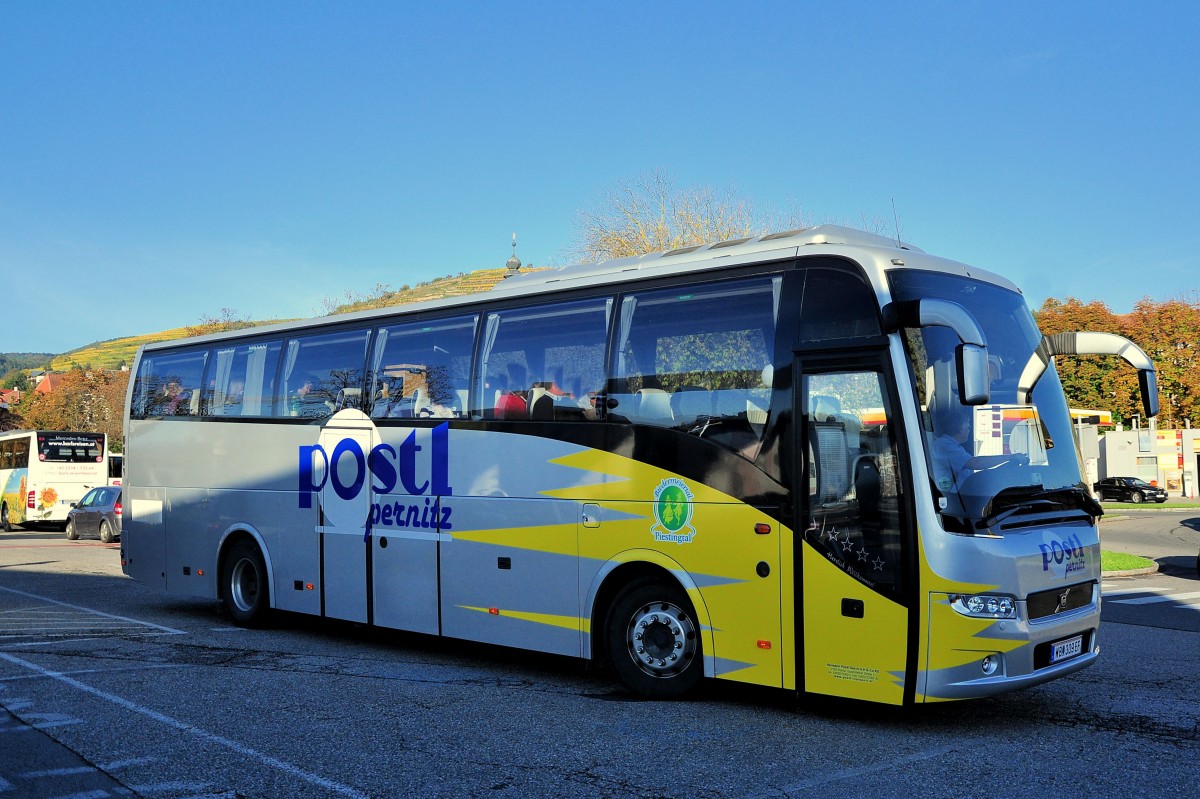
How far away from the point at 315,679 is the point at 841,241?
18.5 feet

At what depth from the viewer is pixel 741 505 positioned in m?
7.64

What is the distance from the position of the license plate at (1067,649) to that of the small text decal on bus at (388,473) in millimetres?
5325

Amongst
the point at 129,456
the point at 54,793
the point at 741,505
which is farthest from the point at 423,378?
the point at 129,456

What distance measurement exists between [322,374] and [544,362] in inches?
137

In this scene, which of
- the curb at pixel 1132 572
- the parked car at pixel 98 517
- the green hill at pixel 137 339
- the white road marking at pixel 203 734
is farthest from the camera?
the green hill at pixel 137 339

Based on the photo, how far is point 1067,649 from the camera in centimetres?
713

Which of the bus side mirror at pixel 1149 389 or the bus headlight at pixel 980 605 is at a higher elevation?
the bus side mirror at pixel 1149 389

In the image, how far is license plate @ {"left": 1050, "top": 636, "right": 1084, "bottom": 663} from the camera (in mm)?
6980

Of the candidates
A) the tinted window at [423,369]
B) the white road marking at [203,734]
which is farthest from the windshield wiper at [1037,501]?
the tinted window at [423,369]

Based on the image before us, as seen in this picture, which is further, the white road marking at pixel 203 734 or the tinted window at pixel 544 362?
the tinted window at pixel 544 362

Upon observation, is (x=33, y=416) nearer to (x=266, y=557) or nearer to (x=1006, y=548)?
(x=266, y=557)

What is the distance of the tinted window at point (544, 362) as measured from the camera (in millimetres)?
8797

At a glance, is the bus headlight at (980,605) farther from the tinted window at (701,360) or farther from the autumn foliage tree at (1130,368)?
the autumn foliage tree at (1130,368)

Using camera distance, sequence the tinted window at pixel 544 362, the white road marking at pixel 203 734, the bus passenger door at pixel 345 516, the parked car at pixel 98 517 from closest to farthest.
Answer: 1. the white road marking at pixel 203 734
2. the tinted window at pixel 544 362
3. the bus passenger door at pixel 345 516
4. the parked car at pixel 98 517
